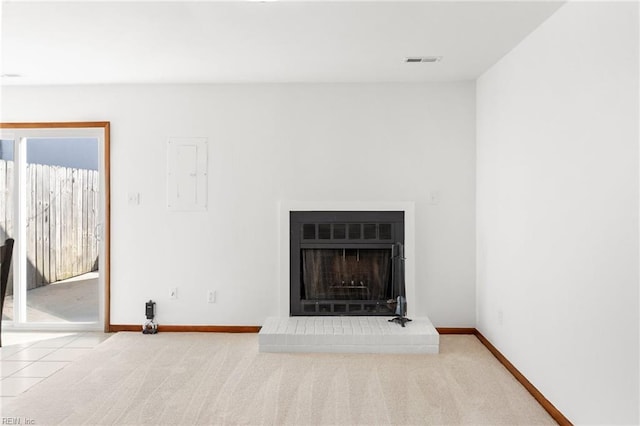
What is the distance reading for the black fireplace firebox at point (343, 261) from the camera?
495 centimetres

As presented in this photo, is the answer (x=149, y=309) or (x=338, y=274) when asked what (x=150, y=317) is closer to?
(x=149, y=309)

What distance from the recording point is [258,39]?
3543 mm

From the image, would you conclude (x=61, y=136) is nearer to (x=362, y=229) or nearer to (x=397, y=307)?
(x=362, y=229)

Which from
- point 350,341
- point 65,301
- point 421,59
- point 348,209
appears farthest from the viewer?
point 65,301

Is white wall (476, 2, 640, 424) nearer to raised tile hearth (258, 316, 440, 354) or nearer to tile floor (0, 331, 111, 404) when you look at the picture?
raised tile hearth (258, 316, 440, 354)

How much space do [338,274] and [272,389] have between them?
5.51 ft

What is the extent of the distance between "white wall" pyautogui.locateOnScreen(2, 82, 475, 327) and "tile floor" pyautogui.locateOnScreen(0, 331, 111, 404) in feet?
1.50

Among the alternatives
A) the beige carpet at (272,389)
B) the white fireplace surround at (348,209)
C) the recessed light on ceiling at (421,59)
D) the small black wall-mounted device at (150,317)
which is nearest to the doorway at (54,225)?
the small black wall-mounted device at (150,317)

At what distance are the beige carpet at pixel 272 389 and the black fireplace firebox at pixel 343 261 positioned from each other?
736mm

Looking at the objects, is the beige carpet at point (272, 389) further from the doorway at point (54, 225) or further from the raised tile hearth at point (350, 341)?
the doorway at point (54, 225)

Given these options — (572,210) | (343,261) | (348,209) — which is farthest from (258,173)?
(572,210)

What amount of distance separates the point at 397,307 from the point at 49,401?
286 centimetres

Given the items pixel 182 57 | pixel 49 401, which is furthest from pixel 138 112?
pixel 49 401

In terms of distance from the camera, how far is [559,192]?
3.02m
